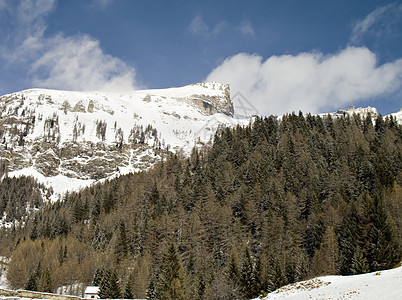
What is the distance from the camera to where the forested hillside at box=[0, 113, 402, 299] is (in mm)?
60031

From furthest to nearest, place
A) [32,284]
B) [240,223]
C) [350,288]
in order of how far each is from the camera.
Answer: [240,223], [32,284], [350,288]

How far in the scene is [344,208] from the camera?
239 ft

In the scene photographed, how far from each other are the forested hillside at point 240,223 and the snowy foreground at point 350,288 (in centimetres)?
1705

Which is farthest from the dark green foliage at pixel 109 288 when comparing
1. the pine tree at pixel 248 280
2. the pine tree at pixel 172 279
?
the pine tree at pixel 248 280

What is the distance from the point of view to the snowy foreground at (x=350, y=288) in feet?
81.8

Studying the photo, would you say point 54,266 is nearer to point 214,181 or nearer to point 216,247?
point 216,247

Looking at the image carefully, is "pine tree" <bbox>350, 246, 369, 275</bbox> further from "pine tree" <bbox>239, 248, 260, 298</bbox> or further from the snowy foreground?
"pine tree" <bbox>239, 248, 260, 298</bbox>

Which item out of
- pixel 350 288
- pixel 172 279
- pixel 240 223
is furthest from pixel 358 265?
pixel 240 223

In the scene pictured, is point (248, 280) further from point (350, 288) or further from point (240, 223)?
point (350, 288)

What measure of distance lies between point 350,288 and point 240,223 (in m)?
60.1

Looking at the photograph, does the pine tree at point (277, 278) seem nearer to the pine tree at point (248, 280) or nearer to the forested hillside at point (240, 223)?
the forested hillside at point (240, 223)

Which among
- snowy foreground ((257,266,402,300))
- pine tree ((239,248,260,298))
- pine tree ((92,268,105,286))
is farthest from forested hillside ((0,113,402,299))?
snowy foreground ((257,266,402,300))

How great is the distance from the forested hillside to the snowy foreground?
55.9 feet

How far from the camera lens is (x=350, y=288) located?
2920 centimetres
